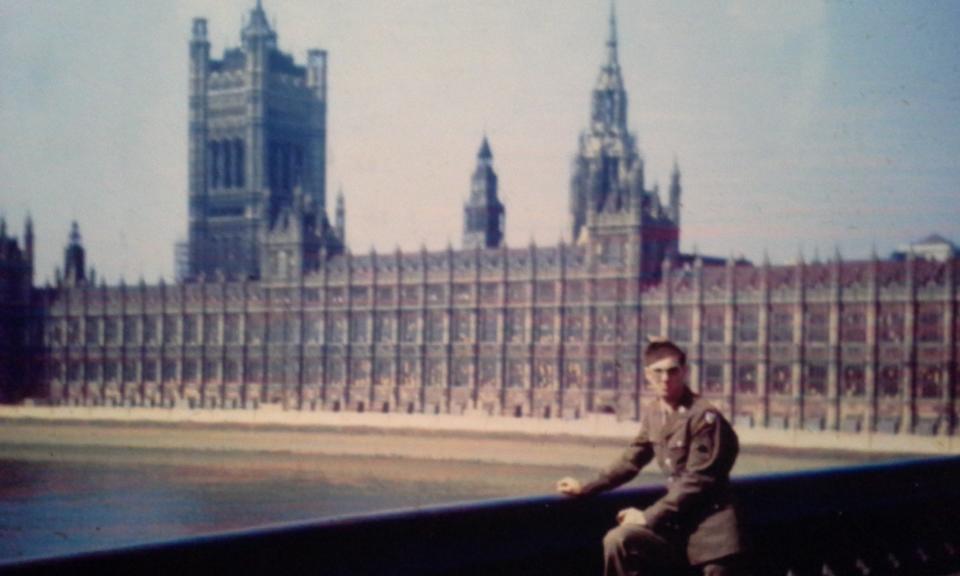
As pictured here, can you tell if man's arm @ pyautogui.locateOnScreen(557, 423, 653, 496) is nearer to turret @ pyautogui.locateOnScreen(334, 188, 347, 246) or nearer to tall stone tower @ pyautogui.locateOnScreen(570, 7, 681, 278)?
tall stone tower @ pyautogui.locateOnScreen(570, 7, 681, 278)

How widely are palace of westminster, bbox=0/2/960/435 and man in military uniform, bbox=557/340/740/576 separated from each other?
24343 millimetres

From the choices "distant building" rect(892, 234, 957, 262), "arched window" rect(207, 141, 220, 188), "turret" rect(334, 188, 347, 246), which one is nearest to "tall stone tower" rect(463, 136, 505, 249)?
"turret" rect(334, 188, 347, 246)

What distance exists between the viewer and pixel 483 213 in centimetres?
4853

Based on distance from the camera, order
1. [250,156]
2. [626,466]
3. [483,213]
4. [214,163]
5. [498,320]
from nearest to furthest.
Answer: [626,466], [498,320], [483,213], [250,156], [214,163]

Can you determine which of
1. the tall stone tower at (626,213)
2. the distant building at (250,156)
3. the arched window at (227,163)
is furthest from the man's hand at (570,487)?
the arched window at (227,163)

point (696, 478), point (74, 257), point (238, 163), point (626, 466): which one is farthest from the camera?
point (238, 163)

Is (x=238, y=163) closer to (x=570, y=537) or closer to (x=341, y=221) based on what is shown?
(x=341, y=221)

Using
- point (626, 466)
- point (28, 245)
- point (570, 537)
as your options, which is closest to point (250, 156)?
point (28, 245)

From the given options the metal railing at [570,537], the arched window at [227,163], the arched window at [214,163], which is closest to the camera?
the metal railing at [570,537]

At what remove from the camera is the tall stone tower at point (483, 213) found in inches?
1854

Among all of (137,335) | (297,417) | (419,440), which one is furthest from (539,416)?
(137,335)

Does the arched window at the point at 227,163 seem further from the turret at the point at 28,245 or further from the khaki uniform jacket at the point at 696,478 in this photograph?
the khaki uniform jacket at the point at 696,478

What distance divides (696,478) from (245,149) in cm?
5391

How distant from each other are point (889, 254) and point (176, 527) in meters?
24.0
